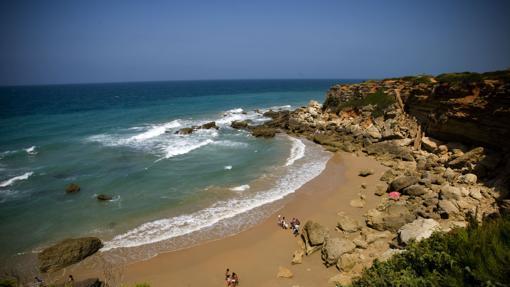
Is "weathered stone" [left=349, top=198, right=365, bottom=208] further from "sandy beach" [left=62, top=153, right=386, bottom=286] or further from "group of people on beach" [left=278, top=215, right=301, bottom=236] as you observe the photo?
"group of people on beach" [left=278, top=215, right=301, bottom=236]

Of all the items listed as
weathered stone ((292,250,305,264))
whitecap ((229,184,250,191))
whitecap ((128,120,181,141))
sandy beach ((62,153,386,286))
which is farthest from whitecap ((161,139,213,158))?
weathered stone ((292,250,305,264))

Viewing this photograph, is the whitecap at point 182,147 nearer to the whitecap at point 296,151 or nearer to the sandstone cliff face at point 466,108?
the whitecap at point 296,151

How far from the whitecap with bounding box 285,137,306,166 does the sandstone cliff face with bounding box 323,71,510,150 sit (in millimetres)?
12377

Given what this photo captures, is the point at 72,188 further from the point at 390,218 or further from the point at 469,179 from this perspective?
the point at 469,179

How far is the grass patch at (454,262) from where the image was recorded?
725cm

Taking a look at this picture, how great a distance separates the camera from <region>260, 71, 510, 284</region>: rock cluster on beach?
578 inches

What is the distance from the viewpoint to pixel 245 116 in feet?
206

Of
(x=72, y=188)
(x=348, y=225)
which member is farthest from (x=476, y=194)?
(x=72, y=188)

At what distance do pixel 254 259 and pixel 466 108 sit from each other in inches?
815

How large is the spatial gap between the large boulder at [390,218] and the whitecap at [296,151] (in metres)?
13.2

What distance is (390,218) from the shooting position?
16516 mm

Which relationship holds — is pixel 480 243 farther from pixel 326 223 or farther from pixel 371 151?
pixel 371 151

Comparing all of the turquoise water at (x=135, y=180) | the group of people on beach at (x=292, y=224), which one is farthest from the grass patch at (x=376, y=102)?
the group of people on beach at (x=292, y=224)

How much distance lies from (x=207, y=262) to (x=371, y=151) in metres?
22.1
